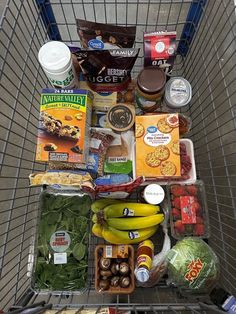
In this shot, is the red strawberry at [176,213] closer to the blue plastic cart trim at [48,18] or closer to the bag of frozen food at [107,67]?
the bag of frozen food at [107,67]

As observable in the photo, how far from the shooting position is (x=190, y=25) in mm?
1141

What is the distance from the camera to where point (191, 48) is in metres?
1.22

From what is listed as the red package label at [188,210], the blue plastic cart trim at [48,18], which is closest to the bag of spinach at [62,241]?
the red package label at [188,210]

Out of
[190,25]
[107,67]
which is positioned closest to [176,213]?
[107,67]

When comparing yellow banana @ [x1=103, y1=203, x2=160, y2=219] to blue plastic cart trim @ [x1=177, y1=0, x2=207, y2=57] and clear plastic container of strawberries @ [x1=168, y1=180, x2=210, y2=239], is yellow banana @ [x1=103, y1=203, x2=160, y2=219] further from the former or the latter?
blue plastic cart trim @ [x1=177, y1=0, x2=207, y2=57]

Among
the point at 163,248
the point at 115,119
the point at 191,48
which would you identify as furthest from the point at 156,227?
the point at 191,48

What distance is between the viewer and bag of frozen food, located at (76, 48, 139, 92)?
0.95 m

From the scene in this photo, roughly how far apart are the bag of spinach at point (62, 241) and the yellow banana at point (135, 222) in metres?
0.11

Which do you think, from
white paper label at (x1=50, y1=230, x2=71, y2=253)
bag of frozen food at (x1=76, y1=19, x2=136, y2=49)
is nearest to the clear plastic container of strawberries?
white paper label at (x1=50, y1=230, x2=71, y2=253)

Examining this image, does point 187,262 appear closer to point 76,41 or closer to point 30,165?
point 30,165

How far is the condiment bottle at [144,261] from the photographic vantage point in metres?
0.86

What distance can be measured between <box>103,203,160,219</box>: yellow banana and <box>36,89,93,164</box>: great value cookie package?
201 mm

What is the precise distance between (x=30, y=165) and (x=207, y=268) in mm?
772

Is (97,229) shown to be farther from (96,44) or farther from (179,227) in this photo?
(96,44)
